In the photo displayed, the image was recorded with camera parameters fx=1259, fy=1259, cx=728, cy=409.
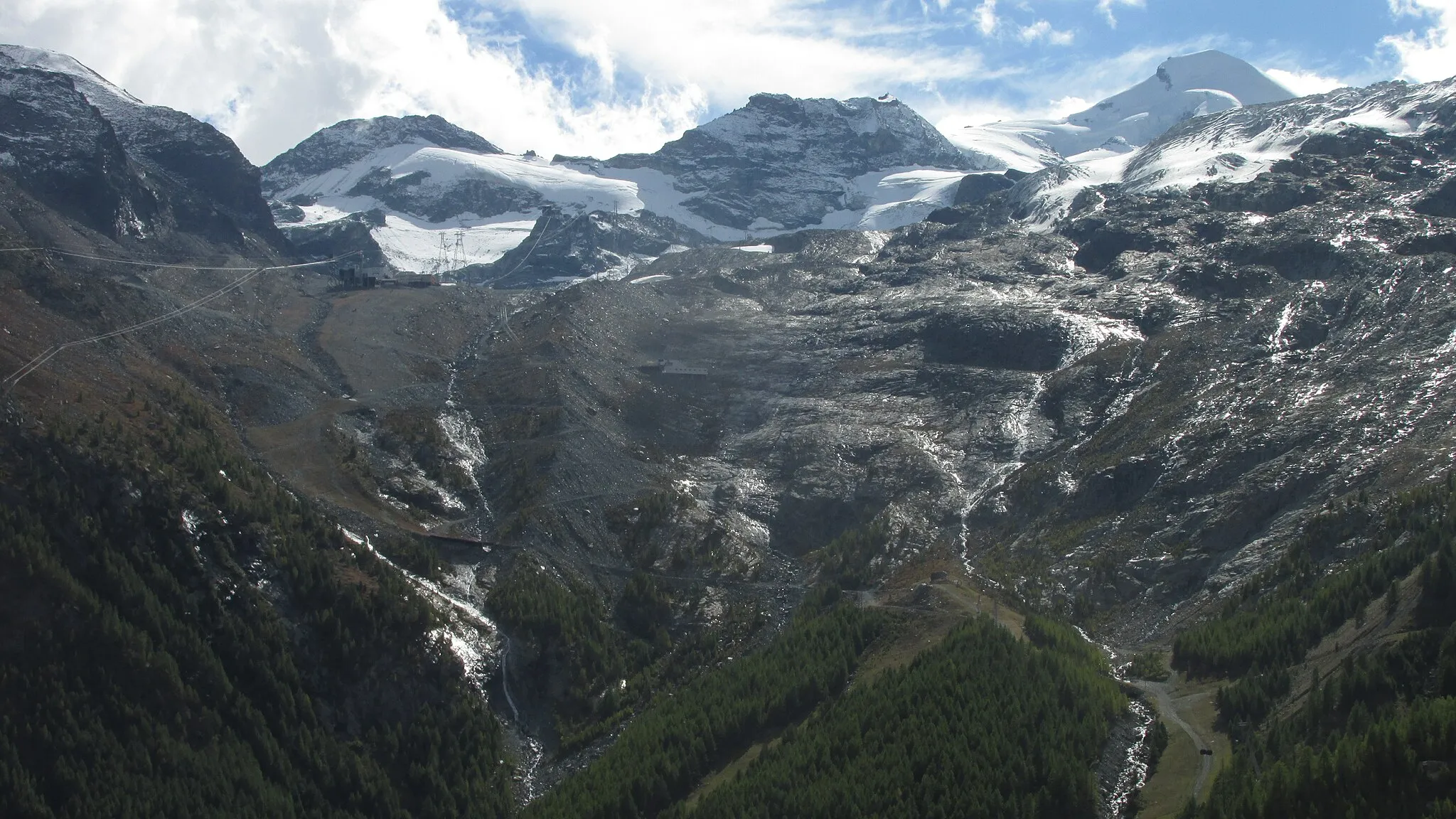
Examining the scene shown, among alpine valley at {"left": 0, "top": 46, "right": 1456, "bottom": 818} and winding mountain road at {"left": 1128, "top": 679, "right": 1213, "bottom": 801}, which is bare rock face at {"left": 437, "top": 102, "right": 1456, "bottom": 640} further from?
winding mountain road at {"left": 1128, "top": 679, "right": 1213, "bottom": 801}

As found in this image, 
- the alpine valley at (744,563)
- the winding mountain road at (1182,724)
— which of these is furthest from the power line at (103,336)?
the winding mountain road at (1182,724)

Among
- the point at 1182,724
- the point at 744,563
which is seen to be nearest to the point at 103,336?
the point at 744,563

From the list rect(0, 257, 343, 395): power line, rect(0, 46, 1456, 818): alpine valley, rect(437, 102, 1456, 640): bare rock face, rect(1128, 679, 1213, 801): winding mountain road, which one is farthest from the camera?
rect(437, 102, 1456, 640): bare rock face

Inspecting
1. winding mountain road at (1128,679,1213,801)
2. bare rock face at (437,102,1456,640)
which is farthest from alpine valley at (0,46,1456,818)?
bare rock face at (437,102,1456,640)

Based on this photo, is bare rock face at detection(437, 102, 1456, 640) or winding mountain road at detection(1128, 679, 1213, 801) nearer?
winding mountain road at detection(1128, 679, 1213, 801)

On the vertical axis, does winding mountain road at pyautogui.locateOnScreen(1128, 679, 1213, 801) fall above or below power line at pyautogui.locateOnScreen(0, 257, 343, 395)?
below

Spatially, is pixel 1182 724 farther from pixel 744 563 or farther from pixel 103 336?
pixel 103 336

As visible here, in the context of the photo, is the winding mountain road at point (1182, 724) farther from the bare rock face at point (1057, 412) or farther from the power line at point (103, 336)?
the power line at point (103, 336)

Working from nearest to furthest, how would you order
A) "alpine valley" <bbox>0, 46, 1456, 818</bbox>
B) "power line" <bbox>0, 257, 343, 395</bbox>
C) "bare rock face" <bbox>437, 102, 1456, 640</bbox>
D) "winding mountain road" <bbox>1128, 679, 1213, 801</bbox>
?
"winding mountain road" <bbox>1128, 679, 1213, 801</bbox> < "alpine valley" <bbox>0, 46, 1456, 818</bbox> < "power line" <bbox>0, 257, 343, 395</bbox> < "bare rock face" <bbox>437, 102, 1456, 640</bbox>
